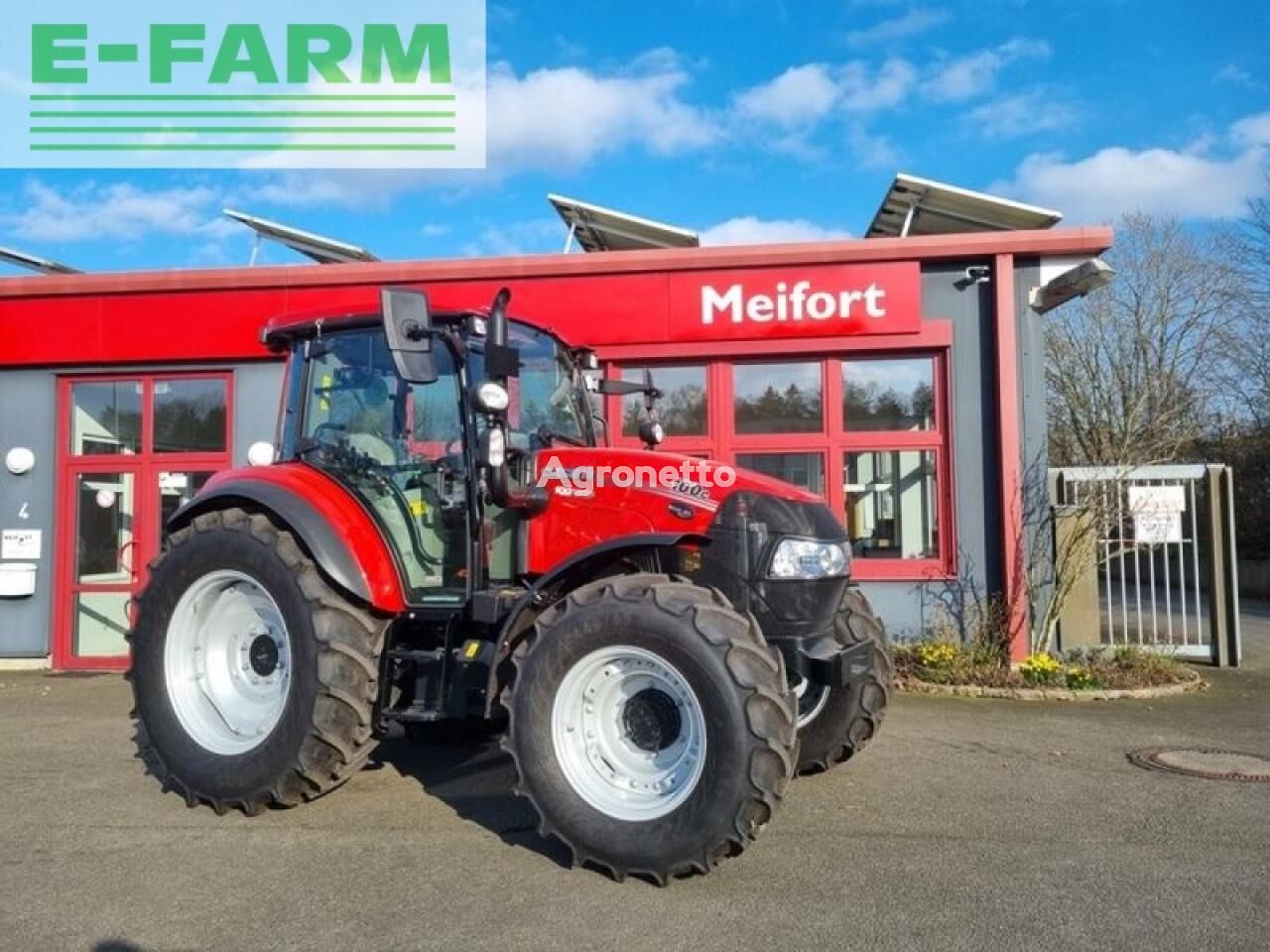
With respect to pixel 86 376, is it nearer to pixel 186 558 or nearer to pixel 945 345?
pixel 186 558

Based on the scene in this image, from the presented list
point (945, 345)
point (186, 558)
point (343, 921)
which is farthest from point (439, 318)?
point (945, 345)

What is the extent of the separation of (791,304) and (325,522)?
602 centimetres

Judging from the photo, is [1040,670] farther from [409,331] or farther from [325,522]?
[409,331]

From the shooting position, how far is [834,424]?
9977 millimetres

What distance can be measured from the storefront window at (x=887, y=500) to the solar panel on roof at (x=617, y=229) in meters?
2.87

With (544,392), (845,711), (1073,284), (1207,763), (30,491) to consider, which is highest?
(1073,284)

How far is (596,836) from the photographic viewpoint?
4.12m

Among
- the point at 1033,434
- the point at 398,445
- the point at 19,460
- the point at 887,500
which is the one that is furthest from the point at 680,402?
the point at 19,460

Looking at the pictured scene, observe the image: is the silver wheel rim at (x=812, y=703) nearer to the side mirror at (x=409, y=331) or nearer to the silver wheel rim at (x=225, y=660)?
the side mirror at (x=409, y=331)

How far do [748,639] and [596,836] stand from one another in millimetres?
988

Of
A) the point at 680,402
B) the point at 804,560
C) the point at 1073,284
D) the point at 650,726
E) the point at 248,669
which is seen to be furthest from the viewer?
the point at 680,402

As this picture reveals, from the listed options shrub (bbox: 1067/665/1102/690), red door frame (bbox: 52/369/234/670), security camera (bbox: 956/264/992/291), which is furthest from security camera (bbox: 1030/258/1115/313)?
red door frame (bbox: 52/369/234/670)

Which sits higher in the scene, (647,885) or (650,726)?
(650,726)

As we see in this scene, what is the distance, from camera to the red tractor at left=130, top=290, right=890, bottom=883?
411cm
